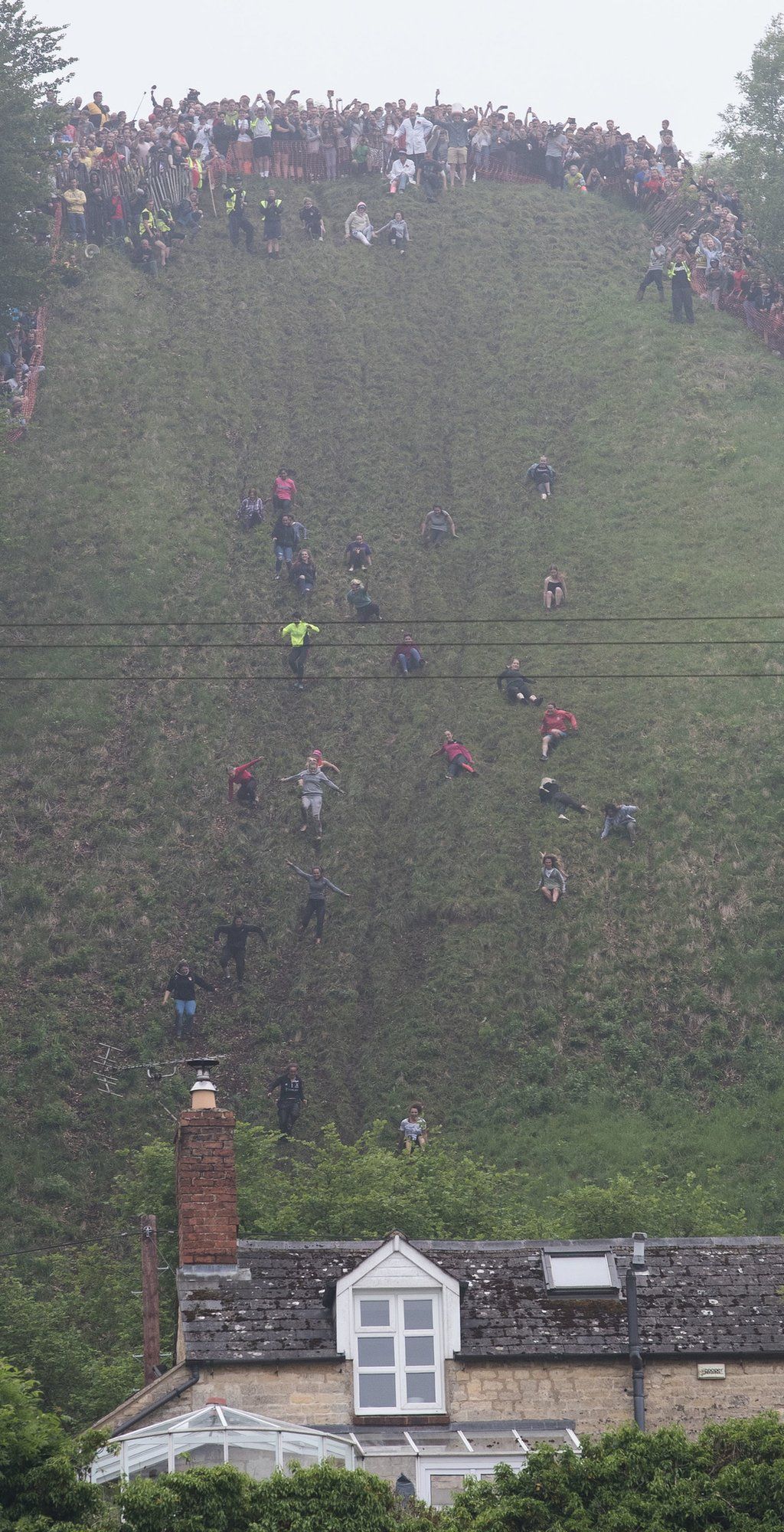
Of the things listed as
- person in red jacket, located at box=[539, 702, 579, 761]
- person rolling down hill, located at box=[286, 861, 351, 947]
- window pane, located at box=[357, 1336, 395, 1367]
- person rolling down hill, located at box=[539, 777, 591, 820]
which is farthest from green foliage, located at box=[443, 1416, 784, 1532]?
person in red jacket, located at box=[539, 702, 579, 761]

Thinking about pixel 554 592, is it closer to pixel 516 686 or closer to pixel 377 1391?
pixel 516 686

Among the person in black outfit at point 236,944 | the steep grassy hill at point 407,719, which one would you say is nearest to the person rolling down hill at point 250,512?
the steep grassy hill at point 407,719

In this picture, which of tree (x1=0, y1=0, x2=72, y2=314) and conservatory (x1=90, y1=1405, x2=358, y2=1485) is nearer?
conservatory (x1=90, y1=1405, x2=358, y2=1485)

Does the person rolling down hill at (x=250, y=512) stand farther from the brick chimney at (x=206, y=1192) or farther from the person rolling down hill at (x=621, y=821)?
Answer: the brick chimney at (x=206, y=1192)

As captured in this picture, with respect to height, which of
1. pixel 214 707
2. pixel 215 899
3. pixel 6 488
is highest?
pixel 6 488

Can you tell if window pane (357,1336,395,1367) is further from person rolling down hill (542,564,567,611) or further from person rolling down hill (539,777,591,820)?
person rolling down hill (542,564,567,611)

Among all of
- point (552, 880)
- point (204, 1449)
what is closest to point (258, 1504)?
point (204, 1449)

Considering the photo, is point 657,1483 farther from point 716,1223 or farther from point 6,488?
point 6,488

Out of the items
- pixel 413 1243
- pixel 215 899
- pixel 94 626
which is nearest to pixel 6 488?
pixel 94 626
